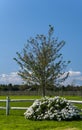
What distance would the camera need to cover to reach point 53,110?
18328mm

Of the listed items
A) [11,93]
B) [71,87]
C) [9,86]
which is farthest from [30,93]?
[9,86]

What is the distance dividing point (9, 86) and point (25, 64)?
9180 centimetres

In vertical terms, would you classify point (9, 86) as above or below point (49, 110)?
above

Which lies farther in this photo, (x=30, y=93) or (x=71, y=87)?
(x=71, y=87)

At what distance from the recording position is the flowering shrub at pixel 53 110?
18.0 m

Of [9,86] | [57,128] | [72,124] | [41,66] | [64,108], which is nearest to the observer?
[57,128]

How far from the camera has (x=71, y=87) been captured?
11475cm

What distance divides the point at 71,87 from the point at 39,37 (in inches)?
2716

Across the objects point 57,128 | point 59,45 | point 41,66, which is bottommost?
point 57,128

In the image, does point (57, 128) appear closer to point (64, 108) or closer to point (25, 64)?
point (64, 108)

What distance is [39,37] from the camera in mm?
47125

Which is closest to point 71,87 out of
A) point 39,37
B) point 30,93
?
point 30,93

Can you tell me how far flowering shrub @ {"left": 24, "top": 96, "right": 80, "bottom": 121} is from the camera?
18016 millimetres

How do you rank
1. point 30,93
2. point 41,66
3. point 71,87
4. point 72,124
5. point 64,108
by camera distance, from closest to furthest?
1. point 72,124
2. point 64,108
3. point 41,66
4. point 30,93
5. point 71,87
